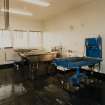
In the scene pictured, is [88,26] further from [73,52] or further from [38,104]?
[38,104]

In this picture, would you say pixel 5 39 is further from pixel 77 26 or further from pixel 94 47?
pixel 94 47

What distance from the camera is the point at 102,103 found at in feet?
10.5

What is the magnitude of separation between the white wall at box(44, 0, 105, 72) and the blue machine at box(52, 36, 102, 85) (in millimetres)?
365

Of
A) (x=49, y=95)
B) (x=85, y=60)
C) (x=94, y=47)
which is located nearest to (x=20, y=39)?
(x=94, y=47)

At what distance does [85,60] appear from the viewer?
482 cm

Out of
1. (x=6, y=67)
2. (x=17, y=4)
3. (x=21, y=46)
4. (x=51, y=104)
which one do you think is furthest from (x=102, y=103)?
(x=21, y=46)

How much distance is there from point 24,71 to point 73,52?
2529mm

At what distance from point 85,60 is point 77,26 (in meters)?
2.16

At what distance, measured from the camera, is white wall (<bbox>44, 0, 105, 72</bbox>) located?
17.6 feet

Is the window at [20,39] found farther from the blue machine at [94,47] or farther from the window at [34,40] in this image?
the blue machine at [94,47]

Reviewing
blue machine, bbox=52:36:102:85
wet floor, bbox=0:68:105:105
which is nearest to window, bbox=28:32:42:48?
blue machine, bbox=52:36:102:85

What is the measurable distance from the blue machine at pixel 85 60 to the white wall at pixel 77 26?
14.4 inches

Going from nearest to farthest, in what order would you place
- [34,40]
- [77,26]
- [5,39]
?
1. [77,26]
2. [5,39]
3. [34,40]

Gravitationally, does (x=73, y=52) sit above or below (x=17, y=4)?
below
